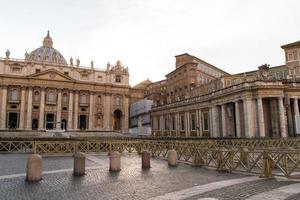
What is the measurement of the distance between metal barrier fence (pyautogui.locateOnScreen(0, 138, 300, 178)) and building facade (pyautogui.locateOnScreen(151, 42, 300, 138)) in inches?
348

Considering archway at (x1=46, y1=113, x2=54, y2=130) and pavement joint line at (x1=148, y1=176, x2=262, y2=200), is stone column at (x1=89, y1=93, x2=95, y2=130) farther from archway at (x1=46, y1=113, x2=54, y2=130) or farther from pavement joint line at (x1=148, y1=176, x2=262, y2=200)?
pavement joint line at (x1=148, y1=176, x2=262, y2=200)

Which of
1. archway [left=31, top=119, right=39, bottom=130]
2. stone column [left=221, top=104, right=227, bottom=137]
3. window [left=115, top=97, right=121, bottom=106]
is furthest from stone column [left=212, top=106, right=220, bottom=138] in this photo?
archway [left=31, top=119, right=39, bottom=130]

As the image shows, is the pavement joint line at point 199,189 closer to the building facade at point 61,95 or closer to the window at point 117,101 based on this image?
the building facade at point 61,95

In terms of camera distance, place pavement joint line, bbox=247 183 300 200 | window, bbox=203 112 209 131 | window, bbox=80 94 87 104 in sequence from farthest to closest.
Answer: window, bbox=80 94 87 104, window, bbox=203 112 209 131, pavement joint line, bbox=247 183 300 200

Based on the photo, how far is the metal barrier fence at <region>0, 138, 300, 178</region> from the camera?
10.8 meters

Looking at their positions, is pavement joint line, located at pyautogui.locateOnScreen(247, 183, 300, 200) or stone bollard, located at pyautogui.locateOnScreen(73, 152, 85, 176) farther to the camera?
stone bollard, located at pyautogui.locateOnScreen(73, 152, 85, 176)

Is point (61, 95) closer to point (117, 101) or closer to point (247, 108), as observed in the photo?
point (117, 101)

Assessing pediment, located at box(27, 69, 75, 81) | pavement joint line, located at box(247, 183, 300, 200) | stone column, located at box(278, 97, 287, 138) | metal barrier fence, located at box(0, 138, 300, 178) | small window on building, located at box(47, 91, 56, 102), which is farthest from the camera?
small window on building, located at box(47, 91, 56, 102)

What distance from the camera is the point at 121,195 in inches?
311

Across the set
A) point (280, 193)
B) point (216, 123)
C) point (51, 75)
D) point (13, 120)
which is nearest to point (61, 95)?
point (51, 75)

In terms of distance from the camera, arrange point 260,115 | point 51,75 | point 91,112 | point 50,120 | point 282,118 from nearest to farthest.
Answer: point 260,115 < point 282,118 < point 51,75 < point 50,120 < point 91,112

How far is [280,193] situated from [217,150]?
5173 mm

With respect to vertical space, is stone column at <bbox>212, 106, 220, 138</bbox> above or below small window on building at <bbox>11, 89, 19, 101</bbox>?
below

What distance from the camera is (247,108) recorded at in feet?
103
